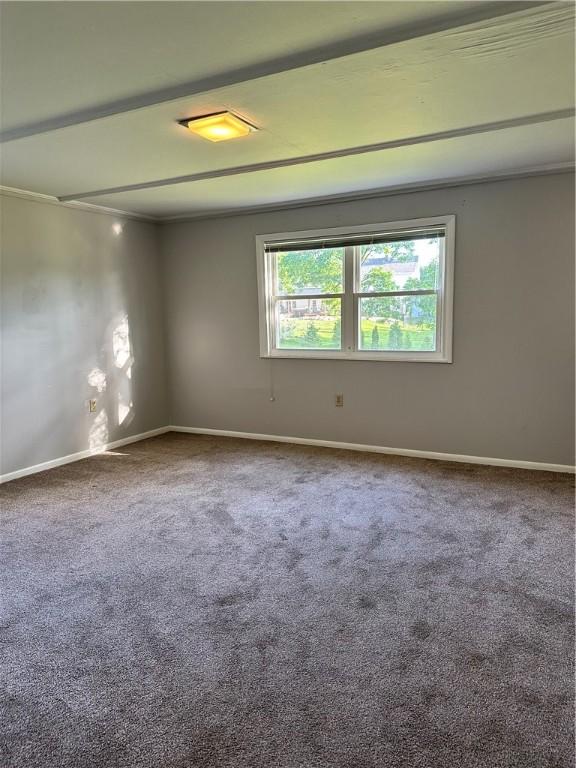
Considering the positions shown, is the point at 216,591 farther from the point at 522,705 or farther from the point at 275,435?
the point at 275,435

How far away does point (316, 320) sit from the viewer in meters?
4.87

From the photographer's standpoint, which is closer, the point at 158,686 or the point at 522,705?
the point at 522,705

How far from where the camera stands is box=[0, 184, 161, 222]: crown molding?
3.93 meters

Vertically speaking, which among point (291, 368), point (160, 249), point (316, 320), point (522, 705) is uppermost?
point (160, 249)

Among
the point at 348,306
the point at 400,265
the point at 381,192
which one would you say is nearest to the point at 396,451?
the point at 348,306

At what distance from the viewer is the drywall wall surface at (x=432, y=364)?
388 centimetres

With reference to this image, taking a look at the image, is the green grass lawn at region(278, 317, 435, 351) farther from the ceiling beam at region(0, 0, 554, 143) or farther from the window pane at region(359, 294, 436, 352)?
the ceiling beam at region(0, 0, 554, 143)

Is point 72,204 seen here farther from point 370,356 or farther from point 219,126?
point 370,356

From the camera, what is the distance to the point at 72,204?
14.5 ft

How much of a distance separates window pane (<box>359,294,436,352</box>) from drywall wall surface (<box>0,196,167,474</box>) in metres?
2.39

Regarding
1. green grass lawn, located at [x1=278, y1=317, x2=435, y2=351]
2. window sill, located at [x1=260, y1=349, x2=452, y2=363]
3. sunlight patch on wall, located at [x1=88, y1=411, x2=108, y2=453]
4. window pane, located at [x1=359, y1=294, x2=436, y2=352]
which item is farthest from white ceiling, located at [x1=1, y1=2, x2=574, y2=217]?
sunlight patch on wall, located at [x1=88, y1=411, x2=108, y2=453]

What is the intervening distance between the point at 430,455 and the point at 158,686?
3211mm

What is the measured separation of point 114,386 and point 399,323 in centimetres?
290

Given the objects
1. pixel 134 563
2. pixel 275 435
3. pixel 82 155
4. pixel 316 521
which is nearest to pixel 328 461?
pixel 275 435
